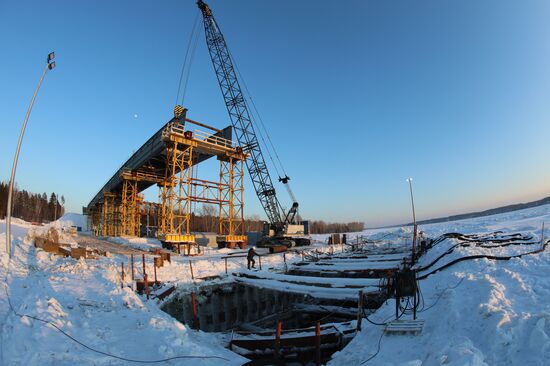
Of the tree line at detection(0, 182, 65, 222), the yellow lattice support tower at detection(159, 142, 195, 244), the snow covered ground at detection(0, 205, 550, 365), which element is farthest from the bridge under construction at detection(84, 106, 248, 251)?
the tree line at detection(0, 182, 65, 222)

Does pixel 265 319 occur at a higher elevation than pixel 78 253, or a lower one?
lower

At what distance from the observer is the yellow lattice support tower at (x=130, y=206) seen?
47856mm

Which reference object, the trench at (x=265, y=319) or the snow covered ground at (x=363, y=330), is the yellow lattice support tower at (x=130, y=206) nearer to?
the trench at (x=265, y=319)

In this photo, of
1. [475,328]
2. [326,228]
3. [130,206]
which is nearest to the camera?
[475,328]

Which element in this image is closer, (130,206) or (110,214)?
(130,206)

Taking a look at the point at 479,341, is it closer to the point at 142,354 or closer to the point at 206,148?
the point at 142,354

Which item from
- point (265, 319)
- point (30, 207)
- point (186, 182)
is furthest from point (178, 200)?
point (30, 207)

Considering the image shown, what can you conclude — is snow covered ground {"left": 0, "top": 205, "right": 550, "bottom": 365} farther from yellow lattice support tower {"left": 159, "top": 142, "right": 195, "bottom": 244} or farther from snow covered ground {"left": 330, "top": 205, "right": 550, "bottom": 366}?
yellow lattice support tower {"left": 159, "top": 142, "right": 195, "bottom": 244}

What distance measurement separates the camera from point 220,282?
18844mm

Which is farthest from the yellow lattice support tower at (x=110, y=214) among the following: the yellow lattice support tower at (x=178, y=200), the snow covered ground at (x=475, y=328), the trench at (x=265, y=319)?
the snow covered ground at (x=475, y=328)

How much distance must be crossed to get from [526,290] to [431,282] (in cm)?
499

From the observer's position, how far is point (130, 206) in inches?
2112

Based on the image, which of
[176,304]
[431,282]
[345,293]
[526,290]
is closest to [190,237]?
[176,304]

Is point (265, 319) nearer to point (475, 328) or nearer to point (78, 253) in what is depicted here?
point (475, 328)
